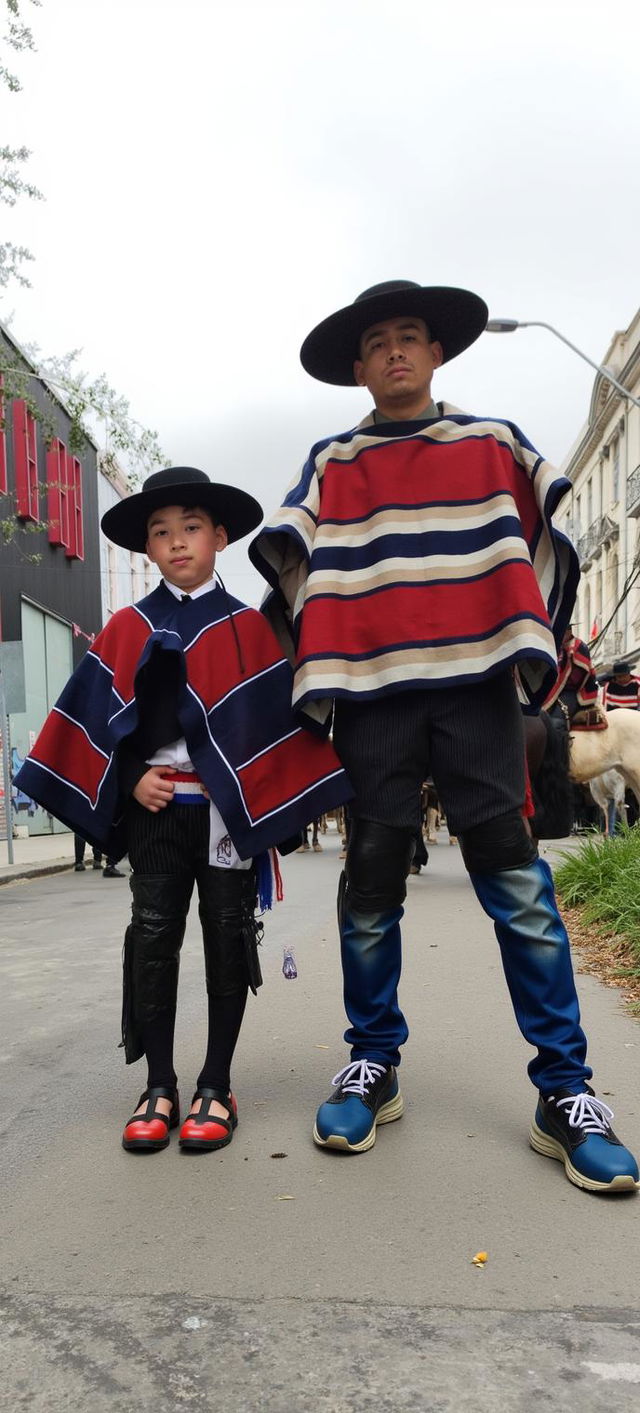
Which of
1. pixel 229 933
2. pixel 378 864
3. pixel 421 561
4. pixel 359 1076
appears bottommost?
pixel 359 1076

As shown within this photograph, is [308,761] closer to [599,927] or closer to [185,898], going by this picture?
[185,898]

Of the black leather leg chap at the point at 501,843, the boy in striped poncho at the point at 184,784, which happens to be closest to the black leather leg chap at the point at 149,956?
the boy in striped poncho at the point at 184,784

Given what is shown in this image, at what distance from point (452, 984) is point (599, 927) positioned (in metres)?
1.65

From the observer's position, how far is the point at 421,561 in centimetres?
295

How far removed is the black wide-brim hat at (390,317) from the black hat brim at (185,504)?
45 centimetres

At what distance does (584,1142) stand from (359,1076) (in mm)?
618

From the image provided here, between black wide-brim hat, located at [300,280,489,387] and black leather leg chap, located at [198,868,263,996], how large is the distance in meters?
1.47

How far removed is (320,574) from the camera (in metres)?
2.98

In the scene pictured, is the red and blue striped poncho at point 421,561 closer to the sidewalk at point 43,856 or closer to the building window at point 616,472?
the sidewalk at point 43,856

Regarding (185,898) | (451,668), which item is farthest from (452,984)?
(451,668)

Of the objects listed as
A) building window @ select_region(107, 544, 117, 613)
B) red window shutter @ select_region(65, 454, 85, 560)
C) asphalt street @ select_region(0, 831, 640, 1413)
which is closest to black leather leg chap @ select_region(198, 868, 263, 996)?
asphalt street @ select_region(0, 831, 640, 1413)

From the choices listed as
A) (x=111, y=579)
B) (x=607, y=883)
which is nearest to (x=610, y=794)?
(x=607, y=883)

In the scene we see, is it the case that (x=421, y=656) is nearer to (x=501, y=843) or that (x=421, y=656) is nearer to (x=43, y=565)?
(x=501, y=843)

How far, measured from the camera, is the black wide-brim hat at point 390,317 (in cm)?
308
